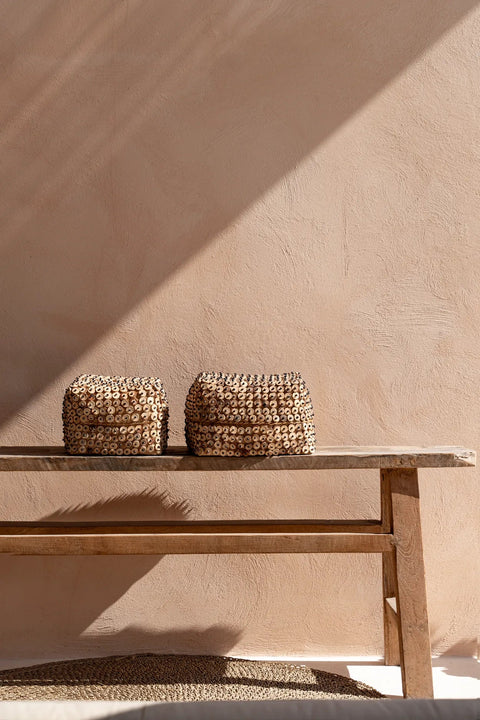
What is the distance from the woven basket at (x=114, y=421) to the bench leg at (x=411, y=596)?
0.64m

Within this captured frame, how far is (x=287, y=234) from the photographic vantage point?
2371mm

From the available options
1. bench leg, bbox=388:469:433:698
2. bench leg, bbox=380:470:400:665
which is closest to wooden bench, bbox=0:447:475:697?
bench leg, bbox=388:469:433:698

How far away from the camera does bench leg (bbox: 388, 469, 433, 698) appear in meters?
1.86

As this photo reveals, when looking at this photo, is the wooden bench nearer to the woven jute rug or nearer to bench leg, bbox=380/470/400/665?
bench leg, bbox=380/470/400/665

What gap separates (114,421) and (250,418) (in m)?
0.34

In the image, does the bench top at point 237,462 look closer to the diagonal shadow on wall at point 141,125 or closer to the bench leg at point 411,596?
the bench leg at point 411,596

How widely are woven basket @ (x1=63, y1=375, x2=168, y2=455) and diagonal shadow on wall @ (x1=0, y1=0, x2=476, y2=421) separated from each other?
0.50m

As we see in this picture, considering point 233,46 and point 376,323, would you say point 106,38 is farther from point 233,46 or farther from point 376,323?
point 376,323

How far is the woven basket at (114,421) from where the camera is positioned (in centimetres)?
189

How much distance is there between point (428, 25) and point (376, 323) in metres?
0.95

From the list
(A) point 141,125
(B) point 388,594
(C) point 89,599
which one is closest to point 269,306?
(A) point 141,125

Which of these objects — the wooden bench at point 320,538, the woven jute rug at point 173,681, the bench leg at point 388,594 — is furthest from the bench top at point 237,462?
the woven jute rug at point 173,681

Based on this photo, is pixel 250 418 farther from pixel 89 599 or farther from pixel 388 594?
pixel 89 599

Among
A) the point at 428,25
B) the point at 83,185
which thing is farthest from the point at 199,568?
the point at 428,25
